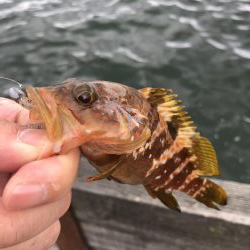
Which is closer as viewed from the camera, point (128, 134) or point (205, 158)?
point (128, 134)

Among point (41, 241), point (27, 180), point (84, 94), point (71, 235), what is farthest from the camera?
point (71, 235)

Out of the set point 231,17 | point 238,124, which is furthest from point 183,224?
point 231,17

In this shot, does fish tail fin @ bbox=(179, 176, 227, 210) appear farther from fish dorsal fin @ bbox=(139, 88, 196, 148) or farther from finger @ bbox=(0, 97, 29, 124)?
finger @ bbox=(0, 97, 29, 124)

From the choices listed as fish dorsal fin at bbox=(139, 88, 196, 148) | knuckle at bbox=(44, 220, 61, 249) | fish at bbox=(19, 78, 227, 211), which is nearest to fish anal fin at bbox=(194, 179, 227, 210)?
fish at bbox=(19, 78, 227, 211)

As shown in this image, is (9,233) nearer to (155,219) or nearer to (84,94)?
(84,94)

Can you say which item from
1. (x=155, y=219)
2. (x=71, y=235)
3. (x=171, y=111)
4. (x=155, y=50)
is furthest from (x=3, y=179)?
(x=155, y=50)
